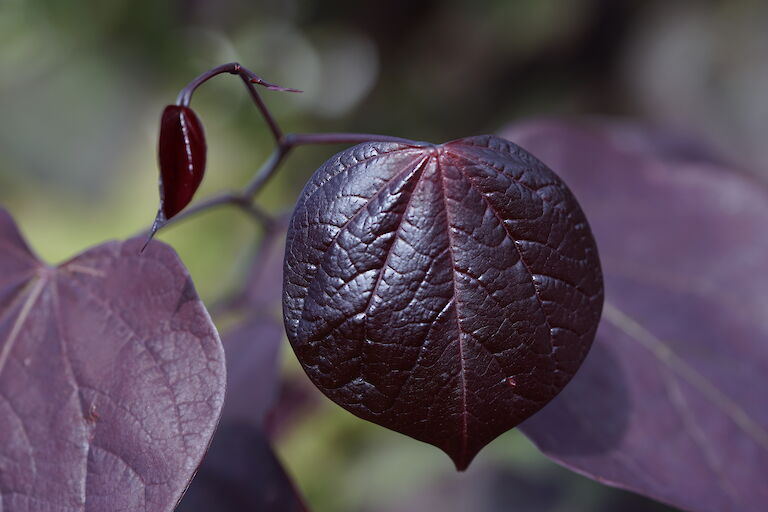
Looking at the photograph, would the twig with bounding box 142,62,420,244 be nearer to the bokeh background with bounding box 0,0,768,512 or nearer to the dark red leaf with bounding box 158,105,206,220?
the dark red leaf with bounding box 158,105,206,220

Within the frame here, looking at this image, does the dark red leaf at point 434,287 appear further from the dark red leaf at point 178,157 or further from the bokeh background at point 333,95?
the bokeh background at point 333,95

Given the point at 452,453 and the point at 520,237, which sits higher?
the point at 520,237

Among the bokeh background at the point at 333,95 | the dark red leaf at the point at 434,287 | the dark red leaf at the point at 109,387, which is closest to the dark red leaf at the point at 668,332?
the dark red leaf at the point at 434,287

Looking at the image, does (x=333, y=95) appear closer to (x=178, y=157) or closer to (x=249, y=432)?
(x=249, y=432)

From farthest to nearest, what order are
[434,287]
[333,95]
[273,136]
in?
[333,95] < [273,136] < [434,287]

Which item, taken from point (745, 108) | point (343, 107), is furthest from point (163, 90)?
point (745, 108)

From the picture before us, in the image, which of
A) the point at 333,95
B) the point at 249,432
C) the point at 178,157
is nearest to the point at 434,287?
Answer: the point at 178,157

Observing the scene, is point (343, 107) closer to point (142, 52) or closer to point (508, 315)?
point (142, 52)
